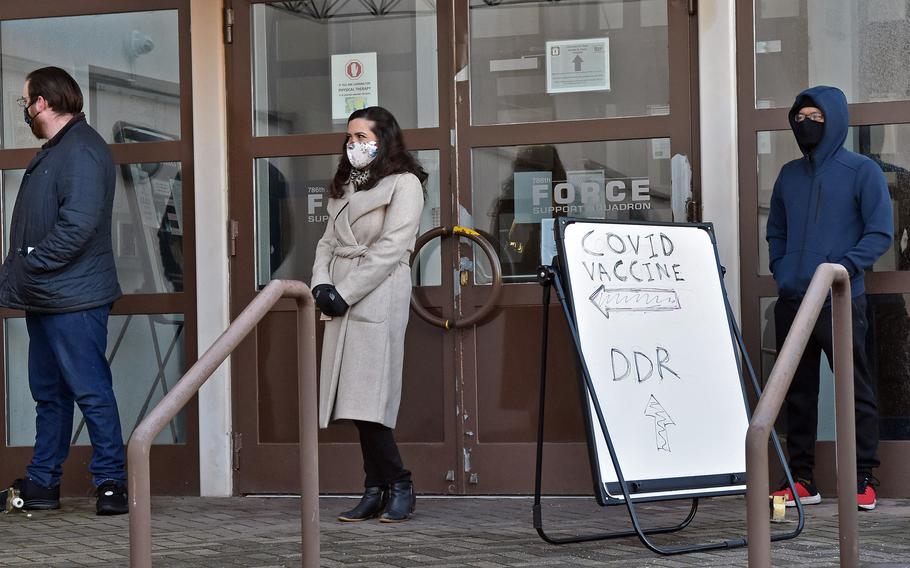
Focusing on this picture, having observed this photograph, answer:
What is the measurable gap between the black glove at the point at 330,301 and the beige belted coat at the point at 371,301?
0.03m

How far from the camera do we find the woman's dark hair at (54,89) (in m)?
5.89

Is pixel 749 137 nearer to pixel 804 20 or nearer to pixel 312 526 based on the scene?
pixel 804 20

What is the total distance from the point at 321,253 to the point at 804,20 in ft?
7.58

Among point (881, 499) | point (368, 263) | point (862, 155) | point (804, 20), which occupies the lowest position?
point (881, 499)

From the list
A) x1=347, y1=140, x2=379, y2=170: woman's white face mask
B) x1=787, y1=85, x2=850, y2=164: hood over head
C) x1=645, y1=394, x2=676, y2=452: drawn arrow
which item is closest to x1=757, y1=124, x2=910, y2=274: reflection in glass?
x1=787, y1=85, x2=850, y2=164: hood over head

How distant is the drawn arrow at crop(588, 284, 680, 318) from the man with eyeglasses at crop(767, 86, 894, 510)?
32.6 inches

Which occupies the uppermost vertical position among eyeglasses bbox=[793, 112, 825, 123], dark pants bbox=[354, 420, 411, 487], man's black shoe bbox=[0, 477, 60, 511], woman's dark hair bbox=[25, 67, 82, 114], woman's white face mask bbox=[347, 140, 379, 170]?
woman's dark hair bbox=[25, 67, 82, 114]

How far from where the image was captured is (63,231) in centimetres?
566

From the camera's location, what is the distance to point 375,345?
5383 millimetres

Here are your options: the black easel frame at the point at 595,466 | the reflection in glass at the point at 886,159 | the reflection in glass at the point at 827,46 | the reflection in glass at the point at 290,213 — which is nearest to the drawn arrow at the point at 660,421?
the black easel frame at the point at 595,466

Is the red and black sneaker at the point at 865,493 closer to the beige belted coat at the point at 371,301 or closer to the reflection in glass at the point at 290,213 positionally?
the beige belted coat at the point at 371,301

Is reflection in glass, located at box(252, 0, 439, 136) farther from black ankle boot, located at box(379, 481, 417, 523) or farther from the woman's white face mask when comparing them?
black ankle boot, located at box(379, 481, 417, 523)

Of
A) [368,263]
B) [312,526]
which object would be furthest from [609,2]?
[312,526]

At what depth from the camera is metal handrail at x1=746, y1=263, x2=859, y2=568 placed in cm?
308
